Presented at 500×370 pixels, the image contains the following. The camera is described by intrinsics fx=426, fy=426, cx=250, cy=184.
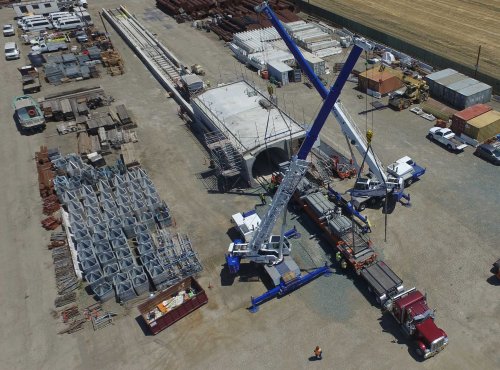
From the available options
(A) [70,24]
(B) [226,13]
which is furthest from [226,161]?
(A) [70,24]

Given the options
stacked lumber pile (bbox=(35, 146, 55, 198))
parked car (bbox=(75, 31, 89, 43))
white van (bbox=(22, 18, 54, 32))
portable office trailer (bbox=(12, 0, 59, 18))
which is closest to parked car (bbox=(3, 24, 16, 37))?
white van (bbox=(22, 18, 54, 32))

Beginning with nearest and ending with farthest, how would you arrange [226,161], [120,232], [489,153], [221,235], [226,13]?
[120,232] → [221,235] → [489,153] → [226,161] → [226,13]

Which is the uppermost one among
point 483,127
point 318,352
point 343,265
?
point 483,127

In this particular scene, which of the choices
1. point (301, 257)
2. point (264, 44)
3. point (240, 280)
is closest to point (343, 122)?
point (301, 257)

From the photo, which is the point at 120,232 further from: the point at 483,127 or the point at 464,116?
the point at 483,127

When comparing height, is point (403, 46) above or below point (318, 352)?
above

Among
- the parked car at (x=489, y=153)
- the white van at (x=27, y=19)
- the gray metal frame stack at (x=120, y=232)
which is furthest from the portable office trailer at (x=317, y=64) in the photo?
the white van at (x=27, y=19)

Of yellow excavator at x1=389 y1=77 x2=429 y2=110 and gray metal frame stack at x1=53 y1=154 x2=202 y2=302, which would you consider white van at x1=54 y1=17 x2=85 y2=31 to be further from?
yellow excavator at x1=389 y1=77 x2=429 y2=110
